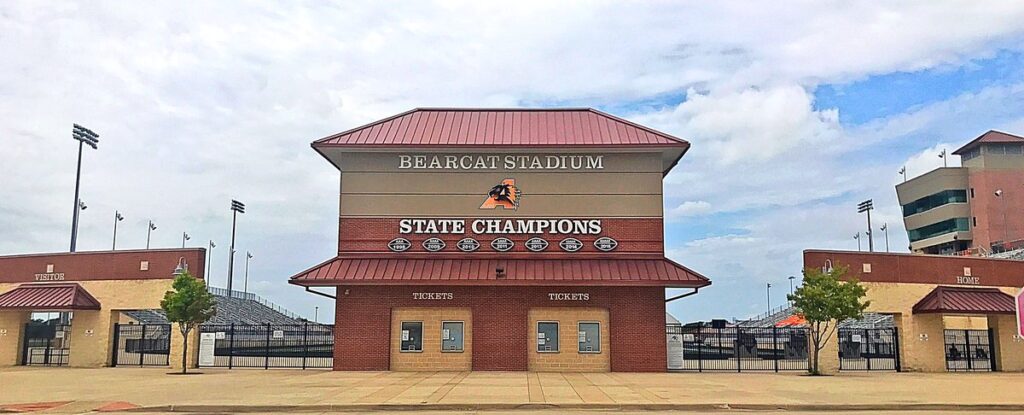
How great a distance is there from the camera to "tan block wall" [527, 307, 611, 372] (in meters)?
30.8

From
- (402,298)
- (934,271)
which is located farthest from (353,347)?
(934,271)

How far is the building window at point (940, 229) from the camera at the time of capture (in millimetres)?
85375

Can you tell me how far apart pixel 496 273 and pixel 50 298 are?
17389 mm

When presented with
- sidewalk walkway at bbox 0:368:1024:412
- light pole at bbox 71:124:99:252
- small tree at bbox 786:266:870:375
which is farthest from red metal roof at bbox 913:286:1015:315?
light pole at bbox 71:124:99:252

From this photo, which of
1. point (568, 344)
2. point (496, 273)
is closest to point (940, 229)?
point (568, 344)

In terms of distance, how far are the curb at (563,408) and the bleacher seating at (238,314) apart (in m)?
60.6

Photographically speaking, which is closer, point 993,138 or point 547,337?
point 547,337

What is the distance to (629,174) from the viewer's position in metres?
32.0

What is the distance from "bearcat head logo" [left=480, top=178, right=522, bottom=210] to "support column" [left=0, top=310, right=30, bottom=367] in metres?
19.2

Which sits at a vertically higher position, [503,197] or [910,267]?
[503,197]

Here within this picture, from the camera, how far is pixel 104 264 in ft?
112

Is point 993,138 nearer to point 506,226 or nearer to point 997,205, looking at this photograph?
point 997,205

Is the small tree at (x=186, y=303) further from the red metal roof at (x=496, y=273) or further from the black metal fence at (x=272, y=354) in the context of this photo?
the black metal fence at (x=272, y=354)

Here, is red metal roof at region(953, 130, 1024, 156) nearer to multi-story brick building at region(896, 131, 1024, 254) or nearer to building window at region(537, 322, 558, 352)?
multi-story brick building at region(896, 131, 1024, 254)
